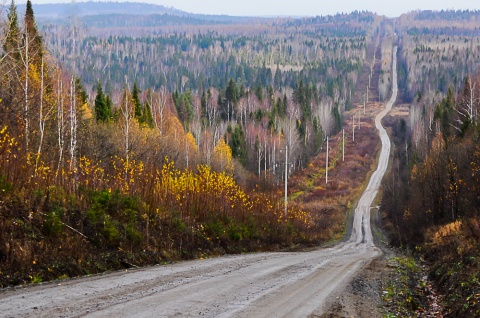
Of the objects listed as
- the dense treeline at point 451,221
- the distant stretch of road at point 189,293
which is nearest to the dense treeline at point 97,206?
the distant stretch of road at point 189,293

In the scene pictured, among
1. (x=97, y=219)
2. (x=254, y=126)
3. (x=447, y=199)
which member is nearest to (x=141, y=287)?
(x=97, y=219)

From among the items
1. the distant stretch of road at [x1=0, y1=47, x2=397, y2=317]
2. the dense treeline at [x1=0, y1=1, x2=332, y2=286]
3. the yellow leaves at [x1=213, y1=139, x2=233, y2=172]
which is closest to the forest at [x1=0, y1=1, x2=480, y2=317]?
the dense treeline at [x1=0, y1=1, x2=332, y2=286]

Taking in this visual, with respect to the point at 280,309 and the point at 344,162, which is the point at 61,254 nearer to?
the point at 280,309

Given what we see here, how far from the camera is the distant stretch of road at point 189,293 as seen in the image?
9617 mm

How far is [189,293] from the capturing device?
11.5 meters

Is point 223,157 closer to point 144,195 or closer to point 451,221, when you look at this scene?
point 451,221

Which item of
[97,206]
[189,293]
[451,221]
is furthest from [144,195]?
[451,221]

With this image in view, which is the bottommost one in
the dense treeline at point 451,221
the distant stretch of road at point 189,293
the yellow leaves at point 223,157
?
the yellow leaves at point 223,157

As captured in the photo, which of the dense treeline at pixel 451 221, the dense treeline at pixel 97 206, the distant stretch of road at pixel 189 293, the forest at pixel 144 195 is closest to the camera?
the distant stretch of road at pixel 189 293

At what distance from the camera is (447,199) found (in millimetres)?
34656

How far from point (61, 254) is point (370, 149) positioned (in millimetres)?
101649

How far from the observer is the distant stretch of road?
962 centimetres

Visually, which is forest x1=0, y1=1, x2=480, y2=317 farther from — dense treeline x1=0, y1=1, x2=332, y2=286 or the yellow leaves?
the yellow leaves

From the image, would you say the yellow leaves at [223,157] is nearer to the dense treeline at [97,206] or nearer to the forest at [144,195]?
the forest at [144,195]
